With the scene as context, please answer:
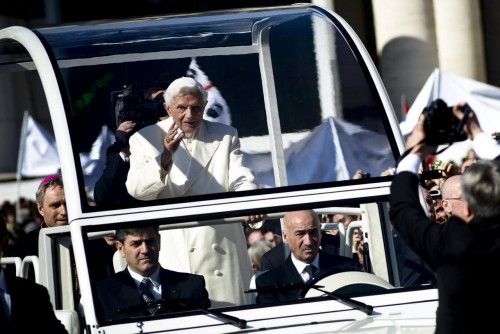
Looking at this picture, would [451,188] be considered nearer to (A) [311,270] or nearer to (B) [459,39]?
(A) [311,270]

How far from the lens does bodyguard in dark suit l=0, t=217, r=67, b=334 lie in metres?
5.65

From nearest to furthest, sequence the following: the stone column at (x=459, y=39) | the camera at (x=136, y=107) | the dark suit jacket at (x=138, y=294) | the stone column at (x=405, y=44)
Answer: the dark suit jacket at (x=138, y=294)
the camera at (x=136, y=107)
the stone column at (x=405, y=44)
the stone column at (x=459, y=39)

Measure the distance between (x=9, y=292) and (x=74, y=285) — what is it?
1.15 m

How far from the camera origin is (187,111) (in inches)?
269

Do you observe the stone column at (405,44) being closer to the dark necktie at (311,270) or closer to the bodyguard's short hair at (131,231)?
the dark necktie at (311,270)

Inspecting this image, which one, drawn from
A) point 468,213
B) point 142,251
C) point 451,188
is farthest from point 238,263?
point 451,188

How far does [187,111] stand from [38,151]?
38.5ft

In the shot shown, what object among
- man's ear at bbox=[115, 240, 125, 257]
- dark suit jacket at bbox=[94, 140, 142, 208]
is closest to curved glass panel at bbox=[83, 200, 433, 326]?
man's ear at bbox=[115, 240, 125, 257]

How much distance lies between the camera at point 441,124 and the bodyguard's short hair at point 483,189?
32 cm

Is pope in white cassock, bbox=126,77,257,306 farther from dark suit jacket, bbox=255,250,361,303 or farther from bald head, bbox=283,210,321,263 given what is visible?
bald head, bbox=283,210,321,263

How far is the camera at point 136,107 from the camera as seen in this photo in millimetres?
6773

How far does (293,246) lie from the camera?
645cm

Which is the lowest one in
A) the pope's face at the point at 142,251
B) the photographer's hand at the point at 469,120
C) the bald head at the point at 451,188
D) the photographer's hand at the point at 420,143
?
the pope's face at the point at 142,251

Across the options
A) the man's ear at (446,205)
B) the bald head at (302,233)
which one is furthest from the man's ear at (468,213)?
the man's ear at (446,205)
